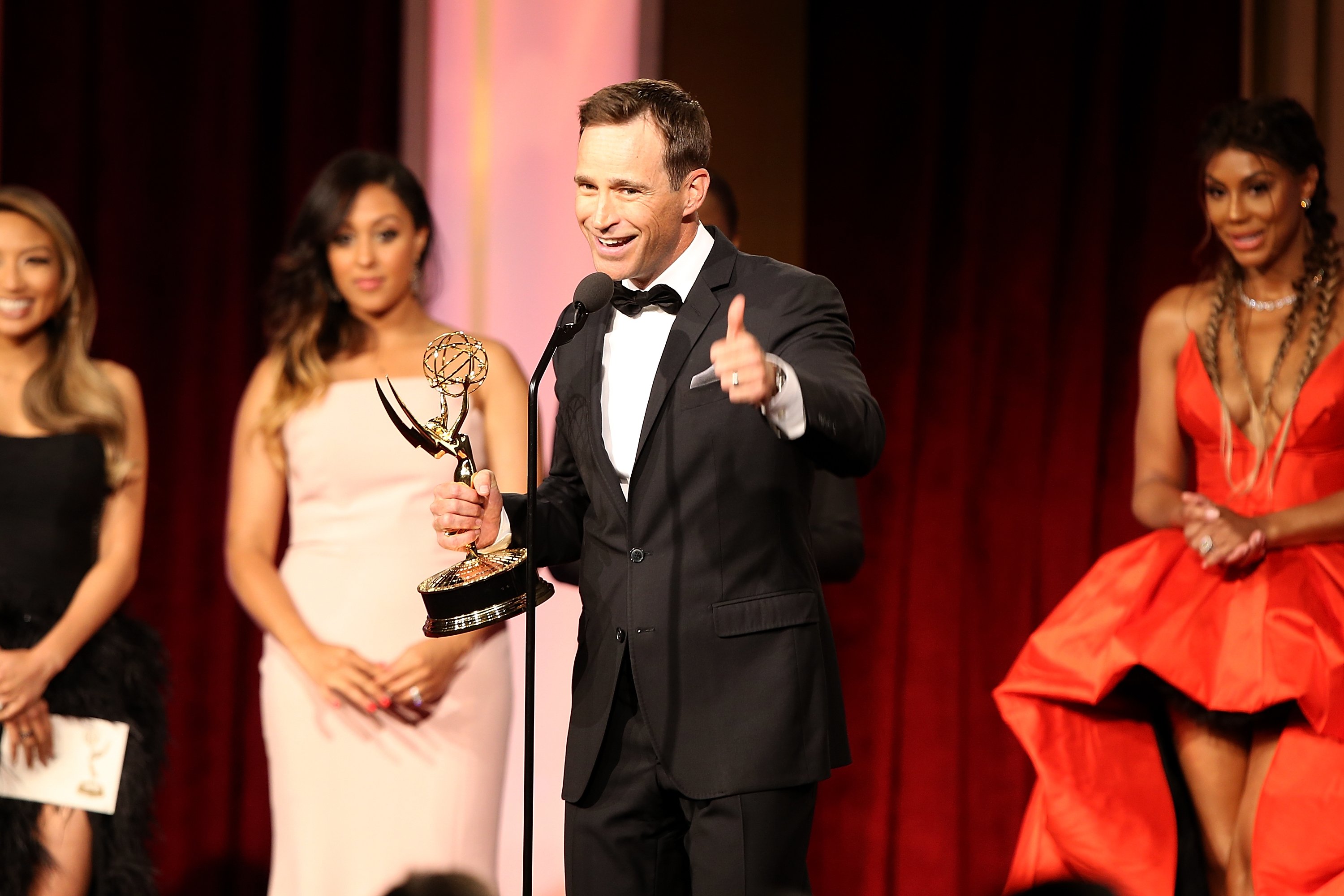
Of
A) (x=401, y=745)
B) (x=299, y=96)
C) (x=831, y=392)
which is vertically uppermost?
(x=299, y=96)

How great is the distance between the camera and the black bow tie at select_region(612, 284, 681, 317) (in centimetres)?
219

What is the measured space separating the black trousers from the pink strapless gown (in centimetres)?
127

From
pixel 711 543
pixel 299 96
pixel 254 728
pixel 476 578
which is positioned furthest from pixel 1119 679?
pixel 299 96

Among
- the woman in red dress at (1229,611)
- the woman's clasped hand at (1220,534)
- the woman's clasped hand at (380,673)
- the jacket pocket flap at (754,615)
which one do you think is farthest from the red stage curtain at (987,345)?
the jacket pocket flap at (754,615)

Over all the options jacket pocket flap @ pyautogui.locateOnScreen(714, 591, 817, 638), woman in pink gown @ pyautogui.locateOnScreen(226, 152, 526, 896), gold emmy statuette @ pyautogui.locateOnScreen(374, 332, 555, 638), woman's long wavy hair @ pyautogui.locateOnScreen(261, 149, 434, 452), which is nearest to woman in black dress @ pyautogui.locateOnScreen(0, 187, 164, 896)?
woman in pink gown @ pyautogui.locateOnScreen(226, 152, 526, 896)

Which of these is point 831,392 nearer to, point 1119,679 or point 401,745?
point 1119,679

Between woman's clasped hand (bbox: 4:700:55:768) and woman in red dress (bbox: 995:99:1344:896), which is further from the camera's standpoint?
woman's clasped hand (bbox: 4:700:55:768)

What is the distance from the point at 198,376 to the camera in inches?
185

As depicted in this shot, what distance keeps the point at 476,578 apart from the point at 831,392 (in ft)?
1.98

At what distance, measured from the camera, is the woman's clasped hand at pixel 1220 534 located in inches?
115

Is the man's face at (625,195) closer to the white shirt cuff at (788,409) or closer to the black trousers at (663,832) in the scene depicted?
the white shirt cuff at (788,409)

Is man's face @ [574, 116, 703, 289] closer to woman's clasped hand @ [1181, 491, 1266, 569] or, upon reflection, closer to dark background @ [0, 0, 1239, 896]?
woman's clasped hand @ [1181, 491, 1266, 569]

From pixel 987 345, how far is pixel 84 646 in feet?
8.39

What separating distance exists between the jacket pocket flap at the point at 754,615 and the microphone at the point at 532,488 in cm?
27
